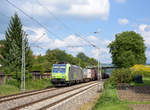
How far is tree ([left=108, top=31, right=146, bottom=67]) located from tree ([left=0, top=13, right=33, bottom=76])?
23616 millimetres

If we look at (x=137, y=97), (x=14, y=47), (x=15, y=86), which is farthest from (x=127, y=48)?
(x=137, y=97)

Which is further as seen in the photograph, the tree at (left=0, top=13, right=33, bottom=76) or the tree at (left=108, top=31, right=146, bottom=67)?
the tree at (left=108, top=31, right=146, bottom=67)

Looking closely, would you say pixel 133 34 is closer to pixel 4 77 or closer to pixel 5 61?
pixel 5 61

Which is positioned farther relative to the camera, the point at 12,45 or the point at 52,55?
the point at 52,55

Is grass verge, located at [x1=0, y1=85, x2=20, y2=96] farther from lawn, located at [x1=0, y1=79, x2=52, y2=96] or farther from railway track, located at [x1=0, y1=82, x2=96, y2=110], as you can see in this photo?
railway track, located at [x1=0, y1=82, x2=96, y2=110]

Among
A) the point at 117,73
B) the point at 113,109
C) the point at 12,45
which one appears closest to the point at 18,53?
the point at 12,45

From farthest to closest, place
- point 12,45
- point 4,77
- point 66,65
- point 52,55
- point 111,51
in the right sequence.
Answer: point 52,55
point 111,51
point 12,45
point 66,65
point 4,77

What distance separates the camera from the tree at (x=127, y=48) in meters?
57.8

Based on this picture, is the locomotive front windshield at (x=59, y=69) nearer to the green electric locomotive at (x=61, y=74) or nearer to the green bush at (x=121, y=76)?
the green electric locomotive at (x=61, y=74)

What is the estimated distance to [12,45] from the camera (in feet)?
150

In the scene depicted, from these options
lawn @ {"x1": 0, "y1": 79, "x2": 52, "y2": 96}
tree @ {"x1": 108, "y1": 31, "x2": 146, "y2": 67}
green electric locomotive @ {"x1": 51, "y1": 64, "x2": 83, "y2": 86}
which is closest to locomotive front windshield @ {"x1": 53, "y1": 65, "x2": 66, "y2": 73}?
green electric locomotive @ {"x1": 51, "y1": 64, "x2": 83, "y2": 86}

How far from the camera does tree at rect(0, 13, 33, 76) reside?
4603cm

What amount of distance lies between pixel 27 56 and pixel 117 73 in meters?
27.9

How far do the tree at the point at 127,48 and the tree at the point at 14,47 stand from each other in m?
23.6
